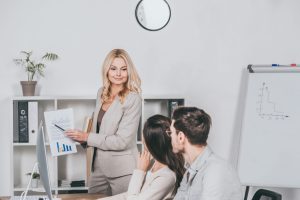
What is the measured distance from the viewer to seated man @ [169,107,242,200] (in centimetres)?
179

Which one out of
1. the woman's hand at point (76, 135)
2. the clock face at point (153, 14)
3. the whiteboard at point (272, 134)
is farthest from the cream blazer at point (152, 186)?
the clock face at point (153, 14)

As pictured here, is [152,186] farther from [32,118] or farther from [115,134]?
[32,118]

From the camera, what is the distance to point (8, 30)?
12.6 ft

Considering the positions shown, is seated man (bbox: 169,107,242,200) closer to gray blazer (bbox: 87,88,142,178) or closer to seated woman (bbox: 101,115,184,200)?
seated woman (bbox: 101,115,184,200)

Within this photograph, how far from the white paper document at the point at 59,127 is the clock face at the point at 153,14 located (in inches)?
54.4

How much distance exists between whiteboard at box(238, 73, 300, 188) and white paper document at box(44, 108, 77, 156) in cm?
143

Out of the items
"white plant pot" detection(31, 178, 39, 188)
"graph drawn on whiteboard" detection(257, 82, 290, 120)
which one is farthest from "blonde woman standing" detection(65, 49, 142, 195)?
"graph drawn on whiteboard" detection(257, 82, 290, 120)

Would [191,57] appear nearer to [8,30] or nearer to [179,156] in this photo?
[8,30]

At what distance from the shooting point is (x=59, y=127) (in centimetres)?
291

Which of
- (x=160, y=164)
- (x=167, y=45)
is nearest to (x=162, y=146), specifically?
(x=160, y=164)

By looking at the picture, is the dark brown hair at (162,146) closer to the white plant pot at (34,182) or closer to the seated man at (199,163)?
the seated man at (199,163)

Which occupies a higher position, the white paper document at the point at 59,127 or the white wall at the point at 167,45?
the white wall at the point at 167,45

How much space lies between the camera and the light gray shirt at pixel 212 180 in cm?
178

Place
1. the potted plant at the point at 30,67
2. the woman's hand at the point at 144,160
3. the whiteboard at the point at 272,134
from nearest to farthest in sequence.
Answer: the woman's hand at the point at 144,160, the whiteboard at the point at 272,134, the potted plant at the point at 30,67
